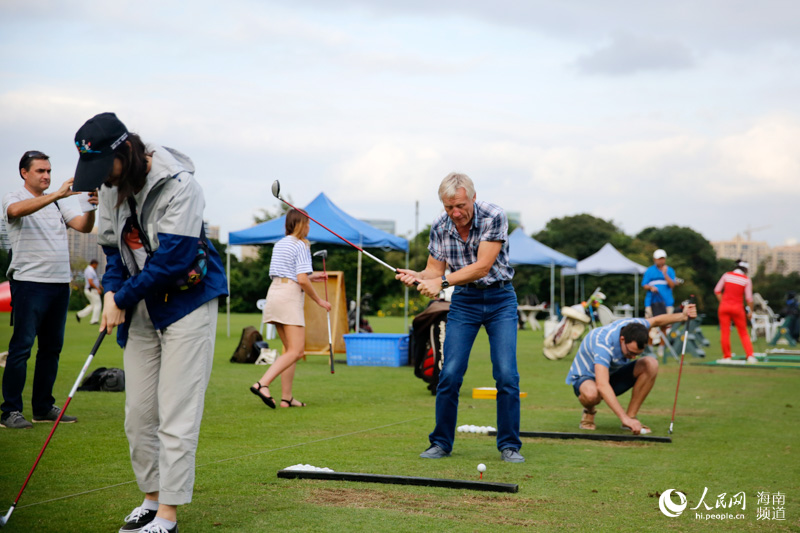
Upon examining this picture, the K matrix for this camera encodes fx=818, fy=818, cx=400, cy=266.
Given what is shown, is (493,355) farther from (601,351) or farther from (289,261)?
(289,261)

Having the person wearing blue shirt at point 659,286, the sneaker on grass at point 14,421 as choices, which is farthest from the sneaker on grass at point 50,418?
the person wearing blue shirt at point 659,286

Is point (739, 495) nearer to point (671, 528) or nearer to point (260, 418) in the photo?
point (671, 528)

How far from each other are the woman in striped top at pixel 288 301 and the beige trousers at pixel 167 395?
424 cm

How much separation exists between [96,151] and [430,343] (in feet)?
22.9

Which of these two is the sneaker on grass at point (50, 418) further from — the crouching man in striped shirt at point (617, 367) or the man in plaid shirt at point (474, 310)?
the crouching man in striped shirt at point (617, 367)

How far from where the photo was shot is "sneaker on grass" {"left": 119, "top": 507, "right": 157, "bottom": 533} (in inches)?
144

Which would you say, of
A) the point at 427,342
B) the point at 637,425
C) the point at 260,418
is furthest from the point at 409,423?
the point at 427,342

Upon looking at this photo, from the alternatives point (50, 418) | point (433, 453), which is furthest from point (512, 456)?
point (50, 418)

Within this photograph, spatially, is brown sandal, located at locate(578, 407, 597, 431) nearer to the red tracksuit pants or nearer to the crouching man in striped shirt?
the crouching man in striped shirt

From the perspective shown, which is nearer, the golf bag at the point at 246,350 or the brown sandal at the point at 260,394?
the brown sandal at the point at 260,394

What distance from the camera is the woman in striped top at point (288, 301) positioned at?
26.7 feet

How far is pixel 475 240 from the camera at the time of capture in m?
Result: 5.63

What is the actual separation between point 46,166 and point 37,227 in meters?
0.51

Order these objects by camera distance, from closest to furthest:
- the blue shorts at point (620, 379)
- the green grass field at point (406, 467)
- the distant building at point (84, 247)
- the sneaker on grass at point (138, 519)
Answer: the sneaker on grass at point (138, 519)
the green grass field at point (406, 467)
the distant building at point (84, 247)
the blue shorts at point (620, 379)
